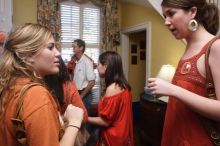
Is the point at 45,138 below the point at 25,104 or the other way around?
below

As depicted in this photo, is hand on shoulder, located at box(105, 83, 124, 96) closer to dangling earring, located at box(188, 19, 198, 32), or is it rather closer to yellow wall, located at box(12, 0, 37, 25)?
dangling earring, located at box(188, 19, 198, 32)

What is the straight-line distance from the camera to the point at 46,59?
3.55 ft

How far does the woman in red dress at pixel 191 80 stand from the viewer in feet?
3.54

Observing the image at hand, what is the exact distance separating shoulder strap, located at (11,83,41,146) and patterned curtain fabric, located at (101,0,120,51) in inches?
187

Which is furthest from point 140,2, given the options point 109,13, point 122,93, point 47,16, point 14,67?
point 14,67

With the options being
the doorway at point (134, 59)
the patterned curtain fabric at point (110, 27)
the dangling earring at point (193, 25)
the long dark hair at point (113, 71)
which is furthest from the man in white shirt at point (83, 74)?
the dangling earring at point (193, 25)

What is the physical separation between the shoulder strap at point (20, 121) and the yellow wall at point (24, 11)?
13.5ft

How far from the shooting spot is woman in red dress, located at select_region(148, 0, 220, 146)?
42.5 inches

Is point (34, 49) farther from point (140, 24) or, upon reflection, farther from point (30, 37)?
point (140, 24)

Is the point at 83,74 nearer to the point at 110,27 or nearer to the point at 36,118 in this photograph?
the point at 110,27

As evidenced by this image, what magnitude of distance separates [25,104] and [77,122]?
0.28 metres

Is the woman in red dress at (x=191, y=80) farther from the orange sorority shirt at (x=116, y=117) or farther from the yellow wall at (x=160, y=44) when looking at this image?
the yellow wall at (x=160, y=44)

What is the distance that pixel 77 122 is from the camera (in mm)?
1107

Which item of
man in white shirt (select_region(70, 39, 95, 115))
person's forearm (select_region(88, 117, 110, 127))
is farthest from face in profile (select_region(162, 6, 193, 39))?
man in white shirt (select_region(70, 39, 95, 115))
